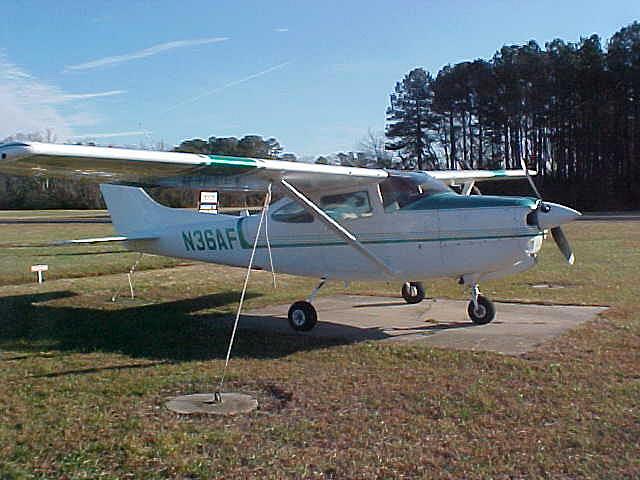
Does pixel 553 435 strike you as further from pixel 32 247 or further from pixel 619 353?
pixel 32 247

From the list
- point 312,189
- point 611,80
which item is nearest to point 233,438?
point 312,189

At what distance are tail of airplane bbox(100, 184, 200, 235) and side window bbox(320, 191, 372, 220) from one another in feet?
9.64

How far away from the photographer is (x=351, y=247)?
31.3ft

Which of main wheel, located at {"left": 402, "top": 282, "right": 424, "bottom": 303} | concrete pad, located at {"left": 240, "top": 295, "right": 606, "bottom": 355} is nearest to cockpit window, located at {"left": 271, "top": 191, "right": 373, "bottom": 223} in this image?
concrete pad, located at {"left": 240, "top": 295, "right": 606, "bottom": 355}

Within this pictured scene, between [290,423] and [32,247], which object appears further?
[32,247]

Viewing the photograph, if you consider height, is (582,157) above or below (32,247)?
above

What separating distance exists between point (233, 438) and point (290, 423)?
0.56 metres

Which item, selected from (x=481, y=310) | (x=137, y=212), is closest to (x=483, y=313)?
(x=481, y=310)

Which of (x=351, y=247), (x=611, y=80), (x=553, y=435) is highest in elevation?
(x=611, y=80)

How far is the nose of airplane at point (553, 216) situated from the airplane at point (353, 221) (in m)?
0.01

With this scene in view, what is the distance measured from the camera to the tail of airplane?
11828 mm

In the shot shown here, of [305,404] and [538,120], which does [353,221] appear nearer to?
[305,404]

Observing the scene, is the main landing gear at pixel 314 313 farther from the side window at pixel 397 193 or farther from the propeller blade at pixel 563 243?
the side window at pixel 397 193

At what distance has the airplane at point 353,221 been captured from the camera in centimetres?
777
